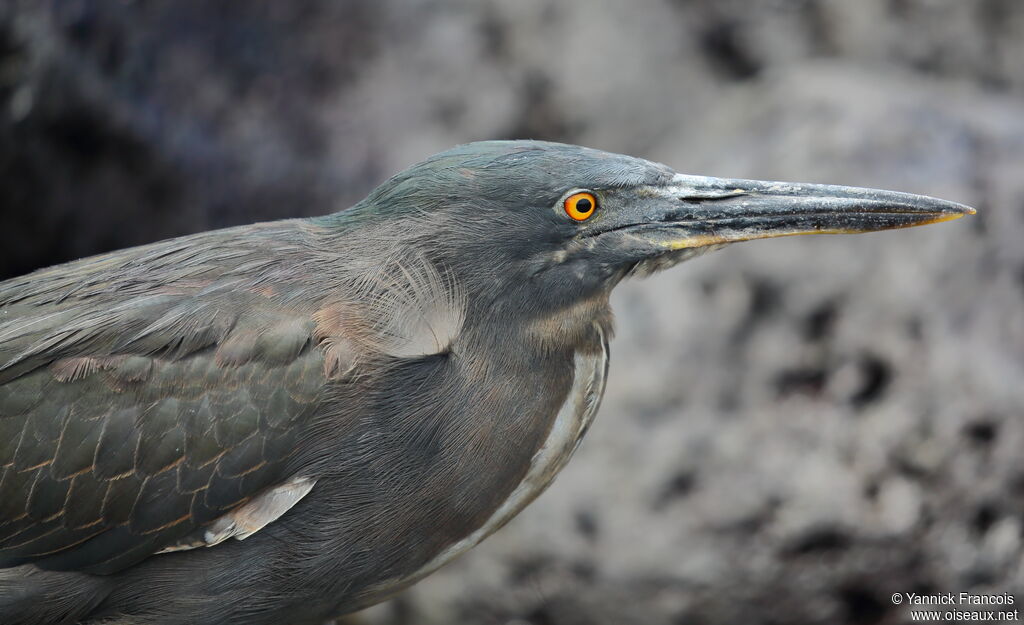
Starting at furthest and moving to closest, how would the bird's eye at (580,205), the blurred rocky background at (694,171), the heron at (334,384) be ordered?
1. the blurred rocky background at (694,171)
2. the bird's eye at (580,205)
3. the heron at (334,384)

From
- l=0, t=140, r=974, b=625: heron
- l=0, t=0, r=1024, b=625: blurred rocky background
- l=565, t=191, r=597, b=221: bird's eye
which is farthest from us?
l=0, t=0, r=1024, b=625: blurred rocky background

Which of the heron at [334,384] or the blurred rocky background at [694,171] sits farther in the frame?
the blurred rocky background at [694,171]

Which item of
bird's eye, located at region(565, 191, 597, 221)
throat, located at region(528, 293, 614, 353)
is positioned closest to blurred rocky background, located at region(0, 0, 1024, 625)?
throat, located at region(528, 293, 614, 353)

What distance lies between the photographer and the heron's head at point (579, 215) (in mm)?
2826

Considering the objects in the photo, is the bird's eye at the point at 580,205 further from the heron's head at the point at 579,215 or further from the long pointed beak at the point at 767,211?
the long pointed beak at the point at 767,211

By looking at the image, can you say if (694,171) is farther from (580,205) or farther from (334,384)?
(334,384)

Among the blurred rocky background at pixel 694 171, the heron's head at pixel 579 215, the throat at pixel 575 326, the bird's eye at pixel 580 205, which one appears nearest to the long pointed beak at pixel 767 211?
the heron's head at pixel 579 215

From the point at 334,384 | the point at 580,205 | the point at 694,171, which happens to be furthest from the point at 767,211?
the point at 694,171

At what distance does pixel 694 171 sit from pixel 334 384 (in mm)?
3062

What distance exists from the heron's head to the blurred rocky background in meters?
1.57

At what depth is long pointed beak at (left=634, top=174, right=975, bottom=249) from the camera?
2.85 m

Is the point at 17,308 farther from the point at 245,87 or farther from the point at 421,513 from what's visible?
the point at 245,87

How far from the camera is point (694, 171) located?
5.33 m

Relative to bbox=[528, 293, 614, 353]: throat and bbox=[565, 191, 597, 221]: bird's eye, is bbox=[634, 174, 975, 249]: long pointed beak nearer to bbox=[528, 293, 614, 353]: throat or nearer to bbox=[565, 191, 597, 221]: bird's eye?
bbox=[565, 191, 597, 221]: bird's eye
